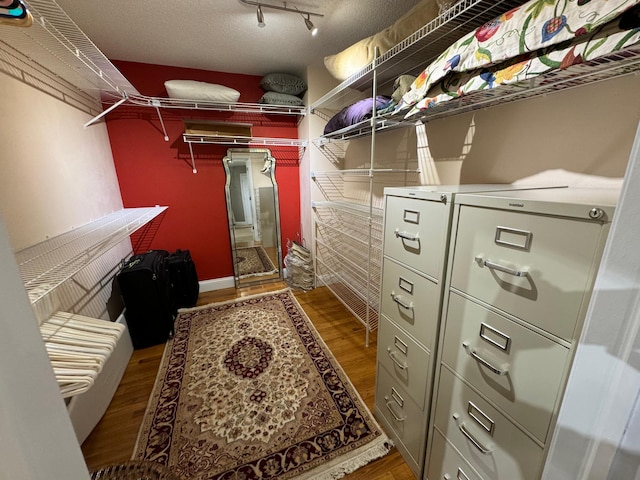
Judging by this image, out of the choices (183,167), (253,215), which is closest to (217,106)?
(183,167)

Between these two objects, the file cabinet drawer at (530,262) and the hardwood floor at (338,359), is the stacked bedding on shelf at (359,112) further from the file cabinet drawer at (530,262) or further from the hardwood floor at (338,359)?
the hardwood floor at (338,359)

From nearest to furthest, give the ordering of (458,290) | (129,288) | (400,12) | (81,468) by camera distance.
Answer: (81,468) → (458,290) → (400,12) → (129,288)

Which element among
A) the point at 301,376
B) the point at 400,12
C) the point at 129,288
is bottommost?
the point at 301,376

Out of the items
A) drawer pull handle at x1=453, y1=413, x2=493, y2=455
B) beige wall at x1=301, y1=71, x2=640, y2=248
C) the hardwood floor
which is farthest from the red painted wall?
drawer pull handle at x1=453, y1=413, x2=493, y2=455

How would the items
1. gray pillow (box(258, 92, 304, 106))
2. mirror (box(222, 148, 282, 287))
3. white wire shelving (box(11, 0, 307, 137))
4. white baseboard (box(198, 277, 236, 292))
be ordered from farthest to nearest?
white baseboard (box(198, 277, 236, 292)) < mirror (box(222, 148, 282, 287)) < gray pillow (box(258, 92, 304, 106)) < white wire shelving (box(11, 0, 307, 137))

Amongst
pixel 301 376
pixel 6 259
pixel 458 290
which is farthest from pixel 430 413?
pixel 6 259

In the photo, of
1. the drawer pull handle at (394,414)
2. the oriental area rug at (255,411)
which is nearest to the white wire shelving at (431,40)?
the drawer pull handle at (394,414)

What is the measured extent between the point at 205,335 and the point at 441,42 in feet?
8.34

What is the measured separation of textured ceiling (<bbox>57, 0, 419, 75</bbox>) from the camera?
153 cm

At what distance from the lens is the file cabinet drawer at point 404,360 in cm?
106

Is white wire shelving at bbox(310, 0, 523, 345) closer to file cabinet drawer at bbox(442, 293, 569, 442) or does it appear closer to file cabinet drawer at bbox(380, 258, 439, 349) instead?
file cabinet drawer at bbox(380, 258, 439, 349)

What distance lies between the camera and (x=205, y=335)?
7.08ft

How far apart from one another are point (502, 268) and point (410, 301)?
0.44 m

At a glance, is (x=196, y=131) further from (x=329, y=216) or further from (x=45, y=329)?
(x=45, y=329)
